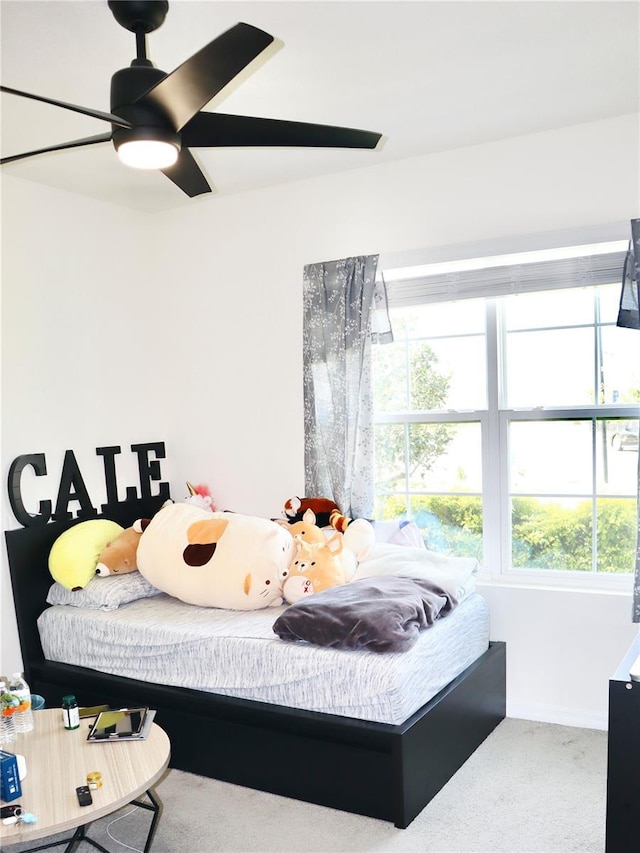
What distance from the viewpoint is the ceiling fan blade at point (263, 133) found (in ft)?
6.62

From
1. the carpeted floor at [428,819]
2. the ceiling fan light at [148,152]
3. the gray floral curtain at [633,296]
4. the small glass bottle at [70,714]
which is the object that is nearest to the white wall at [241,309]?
the gray floral curtain at [633,296]

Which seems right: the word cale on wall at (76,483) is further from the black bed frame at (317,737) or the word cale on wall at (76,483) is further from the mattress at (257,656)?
the mattress at (257,656)

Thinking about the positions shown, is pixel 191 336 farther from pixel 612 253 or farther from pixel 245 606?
pixel 612 253

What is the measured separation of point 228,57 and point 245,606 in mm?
2149

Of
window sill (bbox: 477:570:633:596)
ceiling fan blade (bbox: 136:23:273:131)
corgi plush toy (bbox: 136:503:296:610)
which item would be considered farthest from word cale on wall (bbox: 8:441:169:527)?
ceiling fan blade (bbox: 136:23:273:131)

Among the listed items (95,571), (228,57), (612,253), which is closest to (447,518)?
(612,253)

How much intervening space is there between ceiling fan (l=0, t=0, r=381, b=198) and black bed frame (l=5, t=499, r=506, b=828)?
71.0 inches

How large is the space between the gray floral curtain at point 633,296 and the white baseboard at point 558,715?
0.49 meters

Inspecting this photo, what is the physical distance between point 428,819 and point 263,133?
218 cm

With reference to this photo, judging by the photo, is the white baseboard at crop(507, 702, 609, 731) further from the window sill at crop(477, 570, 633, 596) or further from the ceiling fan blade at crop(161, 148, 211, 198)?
the ceiling fan blade at crop(161, 148, 211, 198)

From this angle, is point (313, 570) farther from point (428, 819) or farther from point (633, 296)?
point (633, 296)

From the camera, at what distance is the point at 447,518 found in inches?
143

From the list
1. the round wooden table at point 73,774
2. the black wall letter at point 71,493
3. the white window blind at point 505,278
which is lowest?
the round wooden table at point 73,774

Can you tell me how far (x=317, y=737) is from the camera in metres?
2.56
